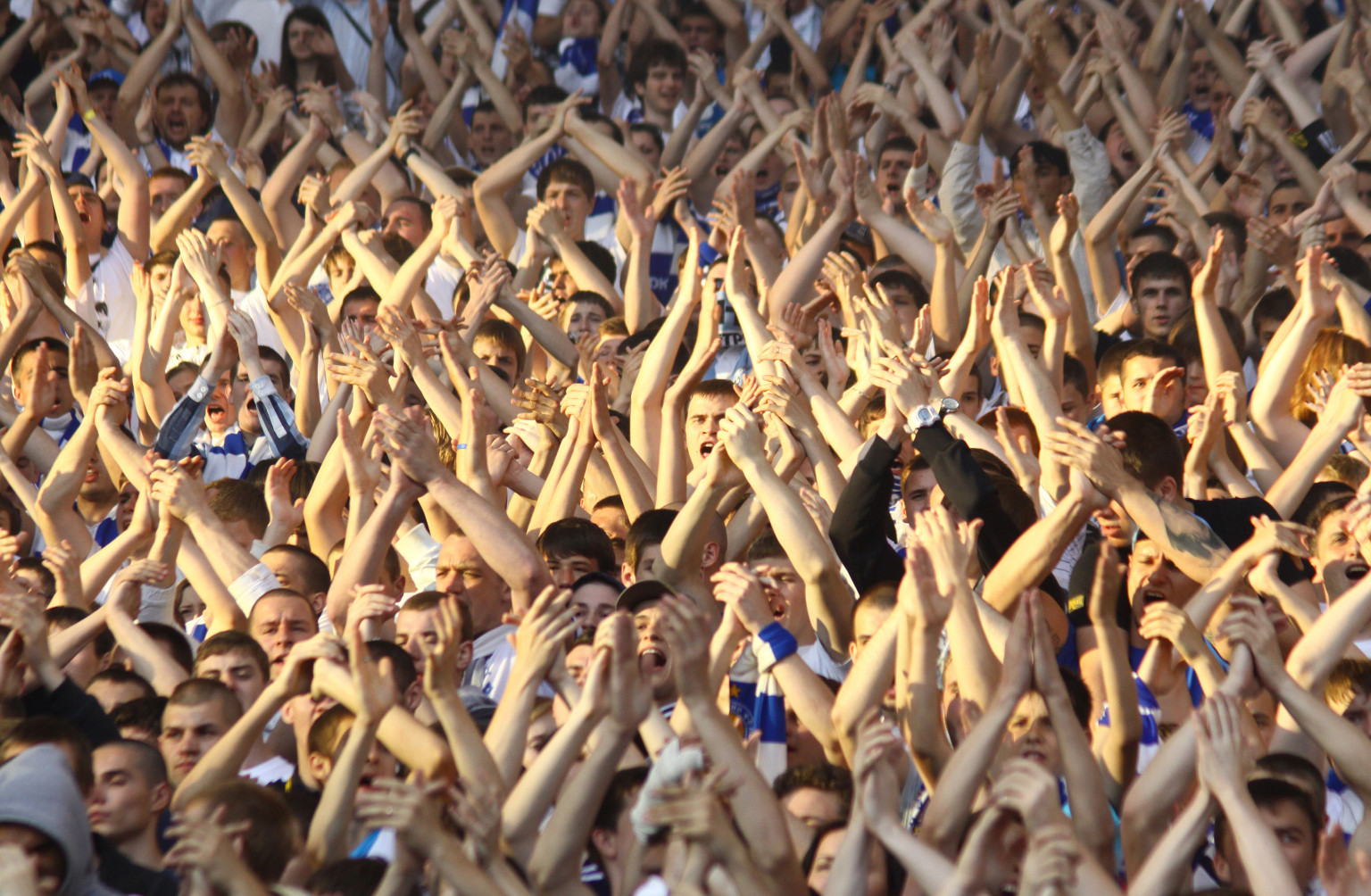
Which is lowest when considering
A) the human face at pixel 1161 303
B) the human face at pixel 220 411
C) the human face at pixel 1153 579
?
the human face at pixel 1153 579

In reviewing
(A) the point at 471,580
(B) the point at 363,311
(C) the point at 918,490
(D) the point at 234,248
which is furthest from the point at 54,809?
(D) the point at 234,248

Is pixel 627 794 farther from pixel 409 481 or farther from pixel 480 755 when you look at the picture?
pixel 409 481

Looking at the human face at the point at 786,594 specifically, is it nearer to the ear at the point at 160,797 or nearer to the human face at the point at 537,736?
the human face at the point at 537,736

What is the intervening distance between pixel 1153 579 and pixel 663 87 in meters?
6.04

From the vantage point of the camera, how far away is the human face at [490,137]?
1005cm

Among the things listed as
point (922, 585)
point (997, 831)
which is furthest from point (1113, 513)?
point (997, 831)

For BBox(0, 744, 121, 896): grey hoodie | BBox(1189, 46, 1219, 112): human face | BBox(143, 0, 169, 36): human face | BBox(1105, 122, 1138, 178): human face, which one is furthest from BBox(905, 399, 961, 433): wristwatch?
BBox(143, 0, 169, 36): human face

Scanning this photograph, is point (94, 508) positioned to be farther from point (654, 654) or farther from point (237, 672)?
point (654, 654)

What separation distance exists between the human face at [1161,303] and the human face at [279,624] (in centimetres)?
374

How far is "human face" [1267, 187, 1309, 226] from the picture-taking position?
8164mm

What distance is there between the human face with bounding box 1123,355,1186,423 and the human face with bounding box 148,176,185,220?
5.32 m

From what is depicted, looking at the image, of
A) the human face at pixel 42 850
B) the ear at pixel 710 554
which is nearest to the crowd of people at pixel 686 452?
the human face at pixel 42 850

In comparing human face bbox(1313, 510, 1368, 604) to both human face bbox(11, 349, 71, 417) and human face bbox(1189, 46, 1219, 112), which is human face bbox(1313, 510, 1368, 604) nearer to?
human face bbox(1189, 46, 1219, 112)

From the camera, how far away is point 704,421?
628 cm
